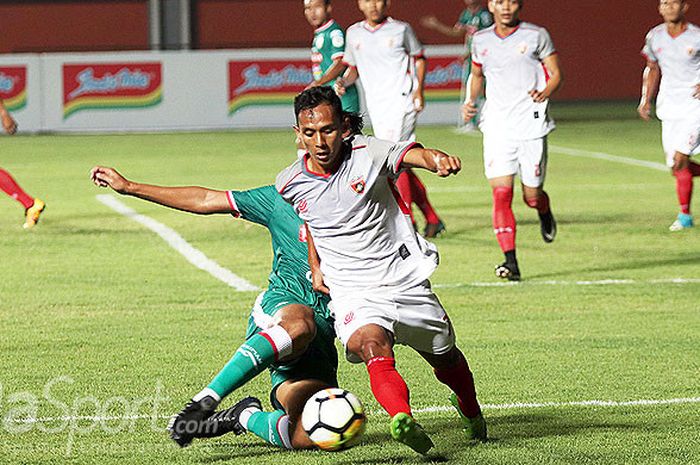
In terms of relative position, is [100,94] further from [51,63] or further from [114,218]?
[114,218]

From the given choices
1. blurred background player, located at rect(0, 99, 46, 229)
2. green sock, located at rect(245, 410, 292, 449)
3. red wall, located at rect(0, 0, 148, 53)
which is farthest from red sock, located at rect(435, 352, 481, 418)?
red wall, located at rect(0, 0, 148, 53)

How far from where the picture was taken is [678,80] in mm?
12914

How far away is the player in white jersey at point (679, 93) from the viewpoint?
12758mm

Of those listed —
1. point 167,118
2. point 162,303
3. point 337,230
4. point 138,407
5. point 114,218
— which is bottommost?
point 167,118

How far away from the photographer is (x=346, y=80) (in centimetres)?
1281

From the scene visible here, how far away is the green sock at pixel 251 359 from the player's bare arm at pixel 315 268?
0.98ft

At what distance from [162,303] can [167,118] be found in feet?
52.9

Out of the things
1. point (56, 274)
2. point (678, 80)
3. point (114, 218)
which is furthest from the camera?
point (114, 218)

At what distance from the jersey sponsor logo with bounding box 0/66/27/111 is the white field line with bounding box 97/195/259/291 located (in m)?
9.16

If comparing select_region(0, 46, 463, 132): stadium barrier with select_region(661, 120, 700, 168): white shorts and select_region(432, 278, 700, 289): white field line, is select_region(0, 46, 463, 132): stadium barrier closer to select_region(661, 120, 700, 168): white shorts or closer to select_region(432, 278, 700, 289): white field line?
select_region(661, 120, 700, 168): white shorts

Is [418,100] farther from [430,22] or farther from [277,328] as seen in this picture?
[430,22]

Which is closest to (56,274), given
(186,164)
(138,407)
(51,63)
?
(138,407)

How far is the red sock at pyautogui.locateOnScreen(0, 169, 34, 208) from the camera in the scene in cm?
1253

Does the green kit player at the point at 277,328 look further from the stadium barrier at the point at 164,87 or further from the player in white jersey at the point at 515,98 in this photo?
the stadium barrier at the point at 164,87
